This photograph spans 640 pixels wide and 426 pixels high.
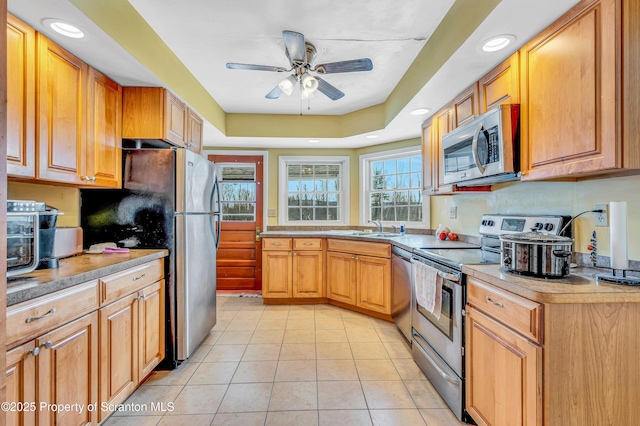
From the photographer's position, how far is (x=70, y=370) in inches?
52.6

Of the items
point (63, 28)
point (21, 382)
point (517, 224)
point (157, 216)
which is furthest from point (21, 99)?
point (517, 224)

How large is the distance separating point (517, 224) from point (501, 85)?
3.07 feet

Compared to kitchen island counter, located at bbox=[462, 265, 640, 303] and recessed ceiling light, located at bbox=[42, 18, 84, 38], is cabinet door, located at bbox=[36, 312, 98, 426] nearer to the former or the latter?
recessed ceiling light, located at bbox=[42, 18, 84, 38]

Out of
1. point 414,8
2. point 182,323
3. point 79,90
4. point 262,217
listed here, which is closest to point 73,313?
point 182,323

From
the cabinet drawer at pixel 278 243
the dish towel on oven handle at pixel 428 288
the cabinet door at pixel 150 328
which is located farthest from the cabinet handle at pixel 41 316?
the cabinet drawer at pixel 278 243

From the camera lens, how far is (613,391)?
1.15m

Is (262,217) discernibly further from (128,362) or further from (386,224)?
(128,362)

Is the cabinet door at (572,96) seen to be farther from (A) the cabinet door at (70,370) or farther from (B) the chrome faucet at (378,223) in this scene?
(A) the cabinet door at (70,370)

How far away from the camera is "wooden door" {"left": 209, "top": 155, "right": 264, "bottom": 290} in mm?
4250

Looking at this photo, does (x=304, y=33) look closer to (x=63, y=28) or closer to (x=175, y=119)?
(x=175, y=119)

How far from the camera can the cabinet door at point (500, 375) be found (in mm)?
1188

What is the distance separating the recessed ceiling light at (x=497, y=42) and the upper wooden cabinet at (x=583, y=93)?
0.36ft

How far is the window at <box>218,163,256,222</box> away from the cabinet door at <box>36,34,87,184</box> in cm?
244

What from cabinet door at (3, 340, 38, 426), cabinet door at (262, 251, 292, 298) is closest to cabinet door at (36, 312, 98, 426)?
cabinet door at (3, 340, 38, 426)
